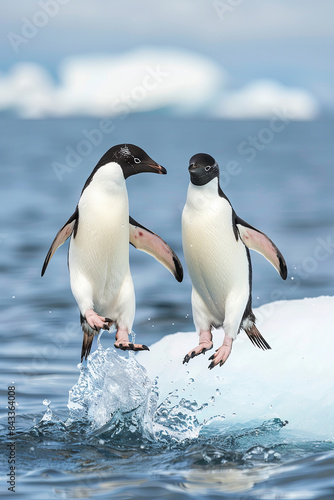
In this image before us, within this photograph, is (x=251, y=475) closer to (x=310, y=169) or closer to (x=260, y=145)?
(x=310, y=169)

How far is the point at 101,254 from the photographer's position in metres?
4.40

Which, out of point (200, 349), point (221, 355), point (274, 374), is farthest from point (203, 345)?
point (274, 374)

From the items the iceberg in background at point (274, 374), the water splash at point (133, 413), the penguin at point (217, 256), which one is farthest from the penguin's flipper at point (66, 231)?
the iceberg in background at point (274, 374)

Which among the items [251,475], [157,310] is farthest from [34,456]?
[157,310]

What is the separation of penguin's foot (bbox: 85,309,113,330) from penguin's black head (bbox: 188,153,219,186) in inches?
30.7

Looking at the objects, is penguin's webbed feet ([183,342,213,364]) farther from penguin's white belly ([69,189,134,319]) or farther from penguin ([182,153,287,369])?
penguin's white belly ([69,189,134,319])

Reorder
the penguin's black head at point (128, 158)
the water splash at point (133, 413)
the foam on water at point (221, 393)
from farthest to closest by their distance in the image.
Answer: the foam on water at point (221, 393), the water splash at point (133, 413), the penguin's black head at point (128, 158)

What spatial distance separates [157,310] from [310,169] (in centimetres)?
3755

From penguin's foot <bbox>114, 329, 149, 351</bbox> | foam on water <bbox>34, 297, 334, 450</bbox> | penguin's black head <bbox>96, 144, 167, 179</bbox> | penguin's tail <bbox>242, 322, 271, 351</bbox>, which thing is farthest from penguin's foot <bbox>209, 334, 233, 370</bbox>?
penguin's black head <bbox>96, 144, 167, 179</bbox>

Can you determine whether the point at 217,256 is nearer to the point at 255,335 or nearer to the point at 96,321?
the point at 255,335

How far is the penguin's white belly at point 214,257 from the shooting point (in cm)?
438

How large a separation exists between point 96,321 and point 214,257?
0.69 meters

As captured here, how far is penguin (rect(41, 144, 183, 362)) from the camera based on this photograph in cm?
431

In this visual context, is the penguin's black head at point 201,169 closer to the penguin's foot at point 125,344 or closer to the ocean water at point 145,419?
the penguin's foot at point 125,344
